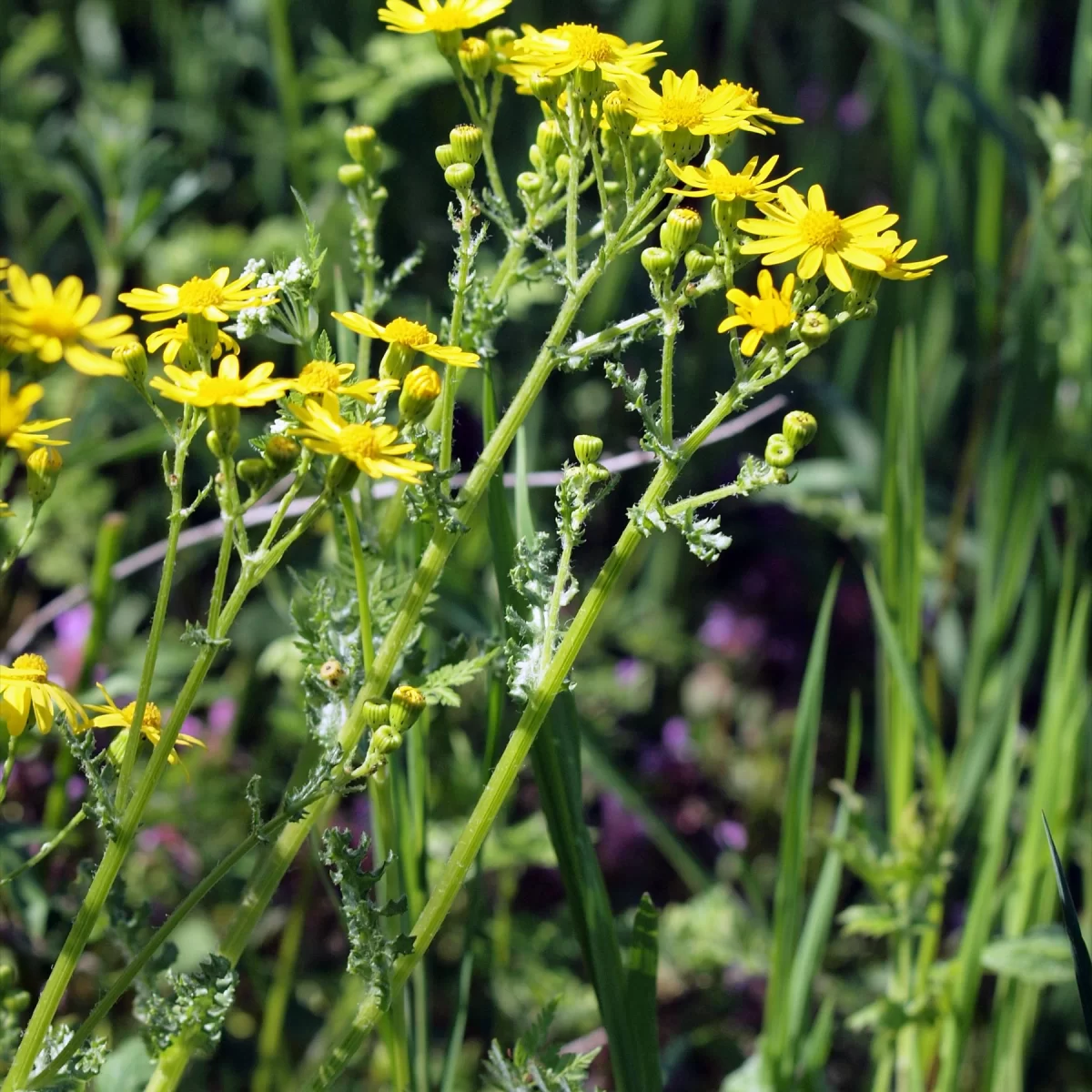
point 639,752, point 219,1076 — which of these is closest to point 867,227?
point 219,1076

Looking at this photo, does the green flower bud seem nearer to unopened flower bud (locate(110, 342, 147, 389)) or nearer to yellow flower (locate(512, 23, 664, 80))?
yellow flower (locate(512, 23, 664, 80))

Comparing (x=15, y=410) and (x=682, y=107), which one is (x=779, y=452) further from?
(x=15, y=410)

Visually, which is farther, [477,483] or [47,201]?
[47,201]

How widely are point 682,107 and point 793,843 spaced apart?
3.04ft

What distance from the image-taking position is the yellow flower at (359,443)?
922 millimetres

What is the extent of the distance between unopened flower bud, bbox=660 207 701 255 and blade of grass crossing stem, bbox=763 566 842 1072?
62 cm

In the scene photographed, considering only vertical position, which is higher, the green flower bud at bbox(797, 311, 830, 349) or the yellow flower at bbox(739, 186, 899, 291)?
the yellow flower at bbox(739, 186, 899, 291)

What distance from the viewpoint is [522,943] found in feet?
6.45

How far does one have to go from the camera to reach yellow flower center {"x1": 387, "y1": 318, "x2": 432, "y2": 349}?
1050 millimetres

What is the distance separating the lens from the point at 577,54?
1114mm

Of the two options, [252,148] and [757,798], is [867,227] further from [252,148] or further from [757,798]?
[252,148]

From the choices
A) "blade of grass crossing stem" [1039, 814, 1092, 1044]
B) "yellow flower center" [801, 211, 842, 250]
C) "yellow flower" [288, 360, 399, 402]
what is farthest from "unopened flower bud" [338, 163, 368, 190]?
"blade of grass crossing stem" [1039, 814, 1092, 1044]

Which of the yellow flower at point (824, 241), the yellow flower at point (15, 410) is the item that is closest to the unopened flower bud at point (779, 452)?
the yellow flower at point (824, 241)

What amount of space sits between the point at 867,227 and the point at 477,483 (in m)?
0.42
